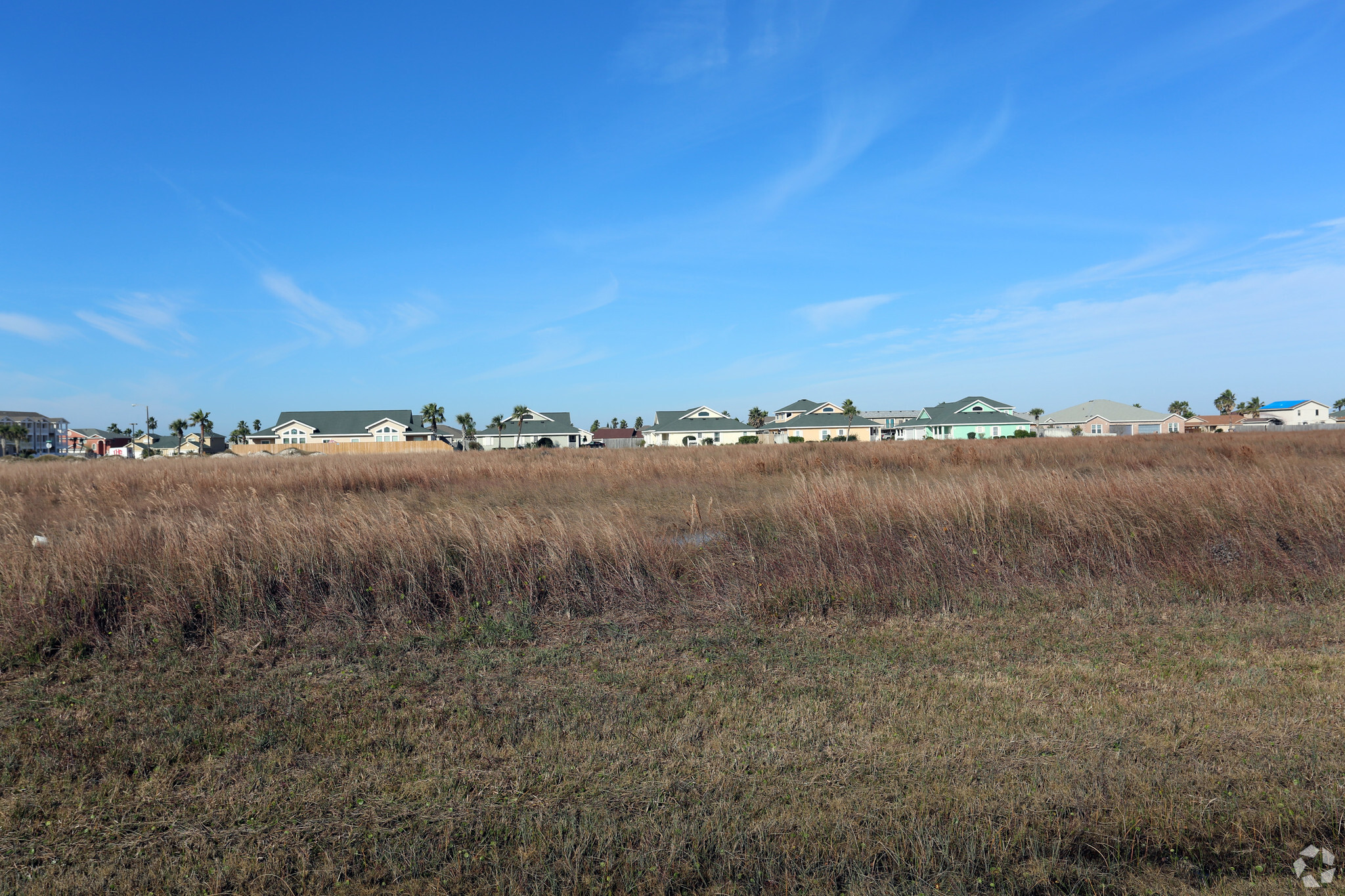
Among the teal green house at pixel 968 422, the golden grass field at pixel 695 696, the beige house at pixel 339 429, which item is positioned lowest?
the golden grass field at pixel 695 696

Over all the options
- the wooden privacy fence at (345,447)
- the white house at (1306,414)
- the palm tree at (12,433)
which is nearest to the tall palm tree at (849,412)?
the wooden privacy fence at (345,447)

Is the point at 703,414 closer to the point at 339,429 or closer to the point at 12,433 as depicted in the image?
the point at 339,429

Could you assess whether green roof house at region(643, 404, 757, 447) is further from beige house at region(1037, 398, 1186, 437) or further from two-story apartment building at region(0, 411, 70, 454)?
two-story apartment building at region(0, 411, 70, 454)

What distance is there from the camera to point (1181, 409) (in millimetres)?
109188

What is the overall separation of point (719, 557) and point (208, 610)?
5.18m

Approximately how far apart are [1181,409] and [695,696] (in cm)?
13211

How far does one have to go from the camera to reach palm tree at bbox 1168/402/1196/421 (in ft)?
345

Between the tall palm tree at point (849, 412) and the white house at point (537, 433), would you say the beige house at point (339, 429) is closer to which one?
the white house at point (537, 433)

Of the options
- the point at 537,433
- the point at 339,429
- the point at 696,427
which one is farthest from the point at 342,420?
the point at 696,427

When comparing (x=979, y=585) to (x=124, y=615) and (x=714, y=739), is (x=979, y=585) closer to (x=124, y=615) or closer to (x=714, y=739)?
(x=714, y=739)

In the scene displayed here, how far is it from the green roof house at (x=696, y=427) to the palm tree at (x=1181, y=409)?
70622mm

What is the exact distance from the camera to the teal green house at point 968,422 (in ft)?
249

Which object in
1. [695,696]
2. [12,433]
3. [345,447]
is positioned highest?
[12,433]

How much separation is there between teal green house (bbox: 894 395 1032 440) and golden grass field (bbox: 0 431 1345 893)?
70000mm
